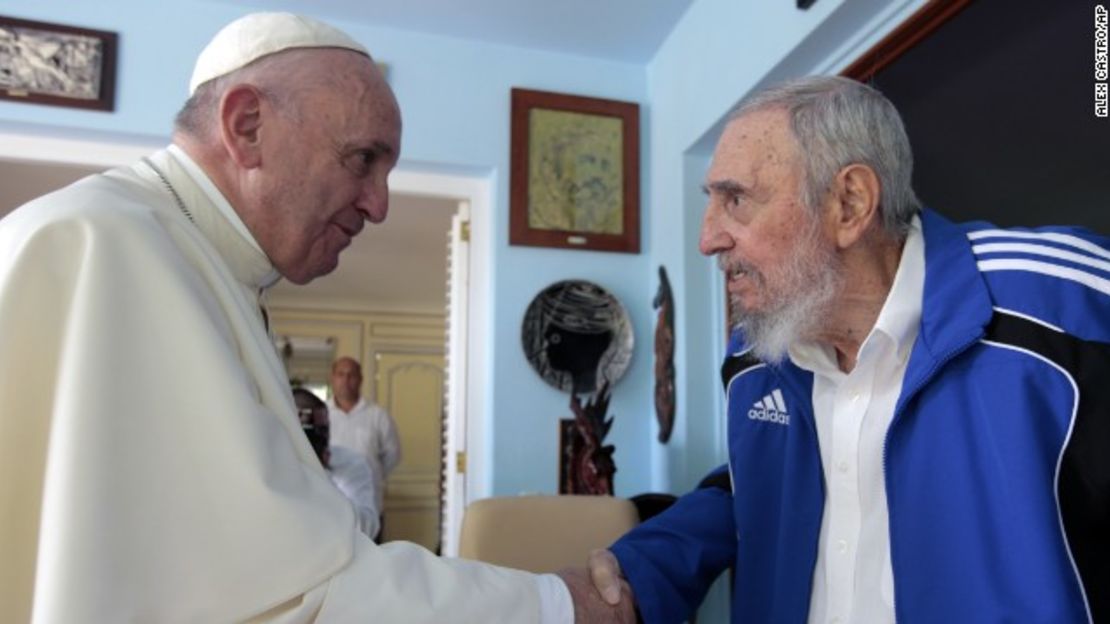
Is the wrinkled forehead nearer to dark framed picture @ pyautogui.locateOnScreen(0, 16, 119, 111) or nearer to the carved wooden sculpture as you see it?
the carved wooden sculpture

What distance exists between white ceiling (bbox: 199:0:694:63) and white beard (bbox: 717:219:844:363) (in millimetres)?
2061

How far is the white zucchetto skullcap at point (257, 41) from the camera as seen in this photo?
1239mm

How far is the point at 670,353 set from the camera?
3.07 meters

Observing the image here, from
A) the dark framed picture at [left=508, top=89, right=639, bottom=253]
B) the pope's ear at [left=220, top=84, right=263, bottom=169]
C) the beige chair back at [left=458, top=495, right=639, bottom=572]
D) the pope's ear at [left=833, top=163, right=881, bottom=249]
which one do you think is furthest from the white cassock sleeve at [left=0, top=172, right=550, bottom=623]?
the dark framed picture at [left=508, top=89, right=639, bottom=253]

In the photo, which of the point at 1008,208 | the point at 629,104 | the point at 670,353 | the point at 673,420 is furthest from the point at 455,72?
the point at 1008,208

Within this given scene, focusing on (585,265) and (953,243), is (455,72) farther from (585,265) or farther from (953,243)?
(953,243)

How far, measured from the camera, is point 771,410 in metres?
1.43

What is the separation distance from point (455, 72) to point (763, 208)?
2.26 meters

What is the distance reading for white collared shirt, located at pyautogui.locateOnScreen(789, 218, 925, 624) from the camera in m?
1.20

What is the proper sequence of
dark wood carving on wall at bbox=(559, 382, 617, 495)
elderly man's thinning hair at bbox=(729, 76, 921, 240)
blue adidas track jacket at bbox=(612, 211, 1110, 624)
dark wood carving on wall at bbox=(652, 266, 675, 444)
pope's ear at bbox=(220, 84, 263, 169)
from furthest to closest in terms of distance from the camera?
dark wood carving on wall at bbox=(652, 266, 675, 444)
dark wood carving on wall at bbox=(559, 382, 617, 495)
elderly man's thinning hair at bbox=(729, 76, 921, 240)
pope's ear at bbox=(220, 84, 263, 169)
blue adidas track jacket at bbox=(612, 211, 1110, 624)

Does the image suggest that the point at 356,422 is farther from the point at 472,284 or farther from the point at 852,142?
the point at 852,142

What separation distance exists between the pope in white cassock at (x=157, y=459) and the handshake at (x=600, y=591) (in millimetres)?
181

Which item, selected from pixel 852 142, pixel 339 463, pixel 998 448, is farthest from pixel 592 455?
pixel 998 448

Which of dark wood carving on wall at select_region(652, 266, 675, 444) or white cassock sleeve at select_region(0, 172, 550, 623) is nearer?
white cassock sleeve at select_region(0, 172, 550, 623)
